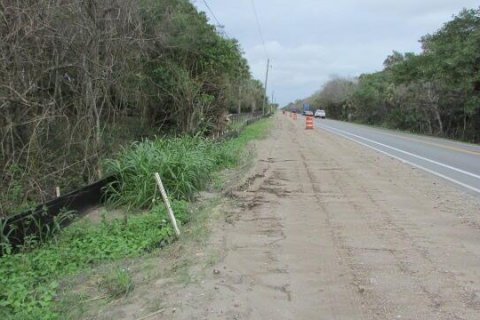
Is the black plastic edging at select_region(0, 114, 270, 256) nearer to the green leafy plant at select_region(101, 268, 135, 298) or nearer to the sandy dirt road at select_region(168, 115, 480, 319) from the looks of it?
the green leafy plant at select_region(101, 268, 135, 298)

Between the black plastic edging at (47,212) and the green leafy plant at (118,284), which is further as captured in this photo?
the black plastic edging at (47,212)

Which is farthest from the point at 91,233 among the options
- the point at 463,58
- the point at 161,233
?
the point at 463,58

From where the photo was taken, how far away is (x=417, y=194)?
32.3ft

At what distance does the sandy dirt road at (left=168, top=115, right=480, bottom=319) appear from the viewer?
14.7ft

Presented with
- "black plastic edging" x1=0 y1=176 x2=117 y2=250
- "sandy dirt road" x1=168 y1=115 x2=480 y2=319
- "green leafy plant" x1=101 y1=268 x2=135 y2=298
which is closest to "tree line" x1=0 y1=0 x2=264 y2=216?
"black plastic edging" x1=0 y1=176 x2=117 y2=250

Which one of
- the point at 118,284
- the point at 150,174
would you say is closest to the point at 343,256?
the point at 118,284

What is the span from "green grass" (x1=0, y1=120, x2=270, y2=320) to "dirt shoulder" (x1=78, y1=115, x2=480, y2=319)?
0.57 metres

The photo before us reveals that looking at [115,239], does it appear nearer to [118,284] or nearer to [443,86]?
[118,284]

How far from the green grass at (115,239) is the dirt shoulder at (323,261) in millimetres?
568

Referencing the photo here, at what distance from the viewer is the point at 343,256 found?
5.80m

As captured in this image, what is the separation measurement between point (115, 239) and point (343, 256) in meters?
3.19

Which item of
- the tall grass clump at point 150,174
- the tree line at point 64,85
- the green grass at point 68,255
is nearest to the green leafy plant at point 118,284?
the green grass at point 68,255

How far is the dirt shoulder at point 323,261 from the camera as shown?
4465 mm

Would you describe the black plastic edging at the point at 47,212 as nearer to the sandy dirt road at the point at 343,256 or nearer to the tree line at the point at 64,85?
the tree line at the point at 64,85
